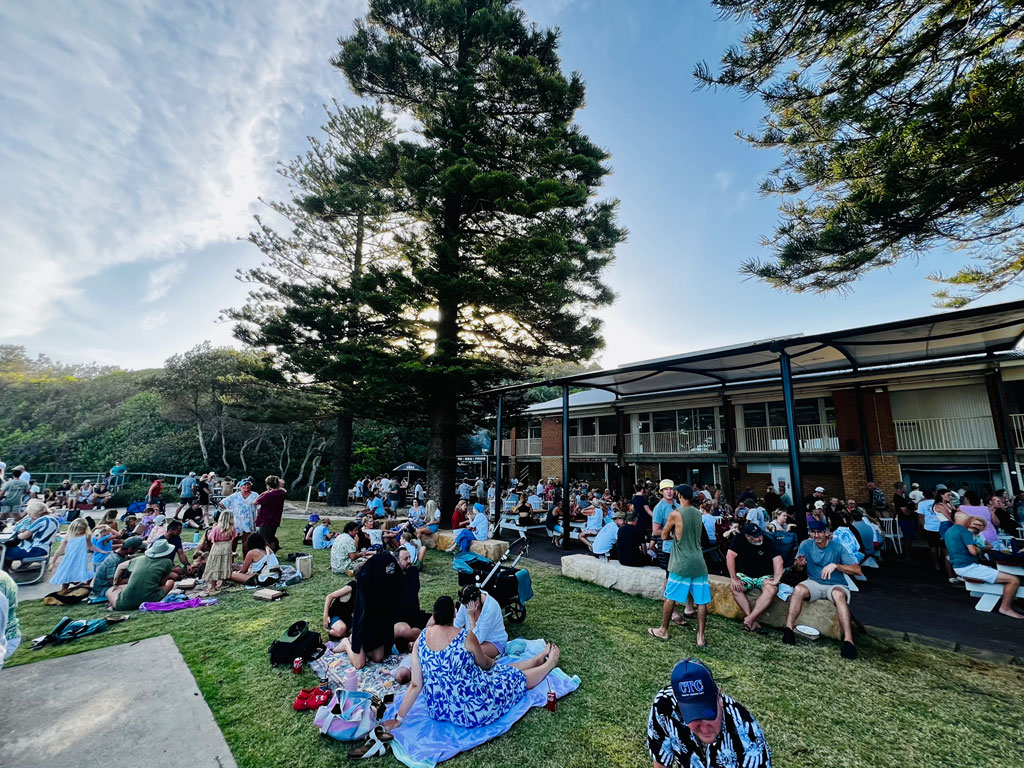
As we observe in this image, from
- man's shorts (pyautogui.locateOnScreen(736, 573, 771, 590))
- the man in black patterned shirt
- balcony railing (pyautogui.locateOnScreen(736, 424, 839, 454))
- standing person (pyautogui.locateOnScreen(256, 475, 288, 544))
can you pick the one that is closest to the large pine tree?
standing person (pyautogui.locateOnScreen(256, 475, 288, 544))

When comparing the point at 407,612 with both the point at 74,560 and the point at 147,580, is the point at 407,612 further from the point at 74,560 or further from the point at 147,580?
the point at 74,560

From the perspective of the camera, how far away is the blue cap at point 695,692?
1742mm

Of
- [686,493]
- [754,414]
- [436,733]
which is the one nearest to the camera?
[436,733]

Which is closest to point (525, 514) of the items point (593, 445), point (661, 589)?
point (661, 589)

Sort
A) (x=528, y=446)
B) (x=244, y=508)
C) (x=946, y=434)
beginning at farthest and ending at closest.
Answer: (x=528, y=446) < (x=946, y=434) < (x=244, y=508)

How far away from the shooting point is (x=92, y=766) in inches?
103

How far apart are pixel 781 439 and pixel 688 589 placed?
13.2 m

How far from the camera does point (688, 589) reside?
187 inches

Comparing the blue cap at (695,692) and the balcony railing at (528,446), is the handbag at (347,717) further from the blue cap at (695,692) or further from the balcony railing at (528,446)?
the balcony railing at (528,446)

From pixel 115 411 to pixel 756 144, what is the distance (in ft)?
106

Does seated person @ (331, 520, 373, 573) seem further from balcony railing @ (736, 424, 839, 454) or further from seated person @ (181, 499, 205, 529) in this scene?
balcony railing @ (736, 424, 839, 454)

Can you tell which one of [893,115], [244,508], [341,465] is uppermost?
[893,115]

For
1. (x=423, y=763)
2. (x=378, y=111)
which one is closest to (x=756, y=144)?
(x=423, y=763)

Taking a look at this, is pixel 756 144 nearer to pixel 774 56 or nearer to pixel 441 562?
pixel 774 56
